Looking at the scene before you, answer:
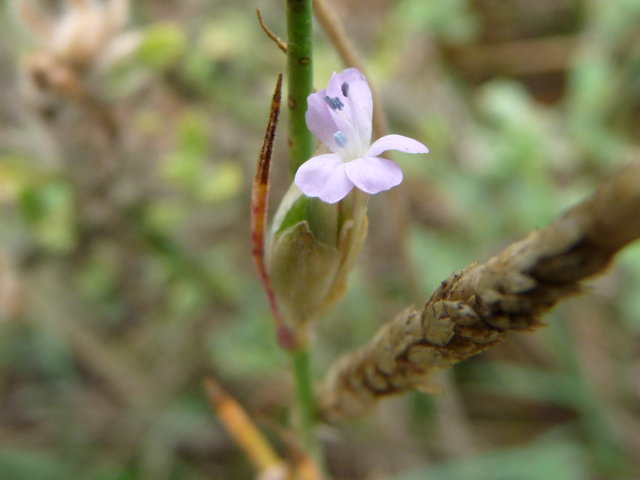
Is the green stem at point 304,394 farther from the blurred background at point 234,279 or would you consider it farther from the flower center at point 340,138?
the blurred background at point 234,279

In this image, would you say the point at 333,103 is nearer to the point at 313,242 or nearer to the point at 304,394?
the point at 313,242

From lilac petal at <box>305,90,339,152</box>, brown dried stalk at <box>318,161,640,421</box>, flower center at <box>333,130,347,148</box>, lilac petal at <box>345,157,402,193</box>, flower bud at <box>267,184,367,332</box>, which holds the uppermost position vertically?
lilac petal at <box>305,90,339,152</box>

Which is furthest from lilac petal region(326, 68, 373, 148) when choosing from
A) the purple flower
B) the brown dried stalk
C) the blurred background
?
the blurred background

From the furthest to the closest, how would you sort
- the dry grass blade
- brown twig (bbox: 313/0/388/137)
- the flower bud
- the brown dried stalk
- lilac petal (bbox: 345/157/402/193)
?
1. the dry grass blade
2. brown twig (bbox: 313/0/388/137)
3. the flower bud
4. lilac petal (bbox: 345/157/402/193)
5. the brown dried stalk

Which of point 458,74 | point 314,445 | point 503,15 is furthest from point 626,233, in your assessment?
point 503,15

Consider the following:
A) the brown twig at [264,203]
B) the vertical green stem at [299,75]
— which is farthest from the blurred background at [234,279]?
the vertical green stem at [299,75]

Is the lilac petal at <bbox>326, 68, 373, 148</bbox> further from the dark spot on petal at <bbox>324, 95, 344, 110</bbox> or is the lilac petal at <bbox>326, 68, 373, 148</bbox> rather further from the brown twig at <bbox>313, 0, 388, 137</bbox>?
the brown twig at <bbox>313, 0, 388, 137</bbox>

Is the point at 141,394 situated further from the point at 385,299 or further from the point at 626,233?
the point at 626,233

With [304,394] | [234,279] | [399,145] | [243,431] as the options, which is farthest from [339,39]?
[234,279]
